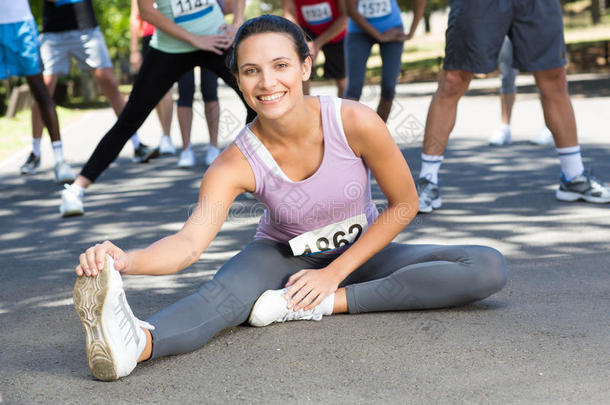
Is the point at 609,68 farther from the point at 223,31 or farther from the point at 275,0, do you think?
the point at 275,0

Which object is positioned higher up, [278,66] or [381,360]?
[278,66]

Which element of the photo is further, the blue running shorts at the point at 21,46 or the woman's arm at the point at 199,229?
the blue running shorts at the point at 21,46

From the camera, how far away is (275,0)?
164ft

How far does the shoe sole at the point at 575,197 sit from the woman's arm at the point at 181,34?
239 cm

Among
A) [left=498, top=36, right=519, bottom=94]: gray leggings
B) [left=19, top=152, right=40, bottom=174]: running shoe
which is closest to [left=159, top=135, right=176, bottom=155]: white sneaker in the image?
[left=19, top=152, right=40, bottom=174]: running shoe

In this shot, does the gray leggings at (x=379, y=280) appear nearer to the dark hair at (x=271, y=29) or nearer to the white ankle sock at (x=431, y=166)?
the dark hair at (x=271, y=29)

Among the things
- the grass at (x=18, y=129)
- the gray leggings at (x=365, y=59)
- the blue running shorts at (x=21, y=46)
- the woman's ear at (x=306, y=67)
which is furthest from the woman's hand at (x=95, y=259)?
the grass at (x=18, y=129)

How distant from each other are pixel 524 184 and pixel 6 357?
421 cm

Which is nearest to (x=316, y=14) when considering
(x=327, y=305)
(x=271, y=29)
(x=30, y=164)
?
(x=30, y=164)

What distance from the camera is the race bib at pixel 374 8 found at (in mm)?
7074

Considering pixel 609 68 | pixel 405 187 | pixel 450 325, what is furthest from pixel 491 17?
pixel 609 68

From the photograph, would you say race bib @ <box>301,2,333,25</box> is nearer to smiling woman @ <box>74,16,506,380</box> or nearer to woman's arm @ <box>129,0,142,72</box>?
woman's arm @ <box>129,0,142,72</box>

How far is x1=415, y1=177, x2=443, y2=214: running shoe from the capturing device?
5.49 meters

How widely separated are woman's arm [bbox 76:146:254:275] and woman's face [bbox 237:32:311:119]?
252 millimetres
